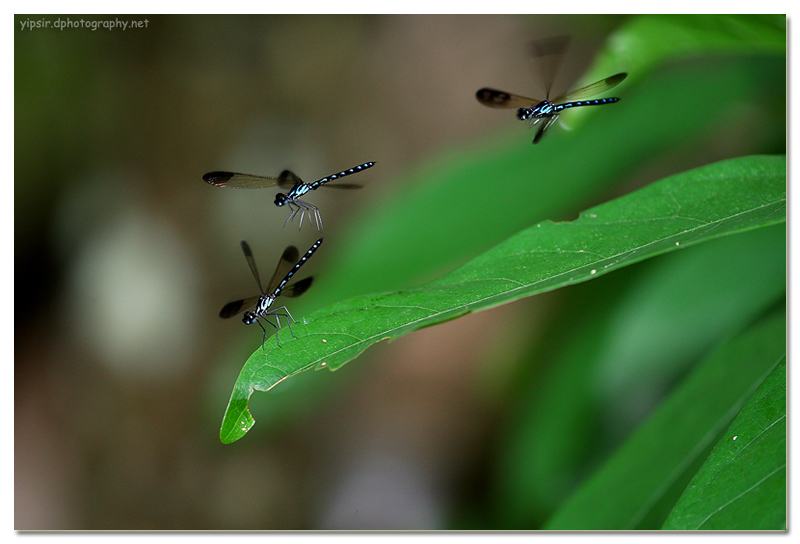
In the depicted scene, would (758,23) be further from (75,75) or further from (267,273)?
(75,75)

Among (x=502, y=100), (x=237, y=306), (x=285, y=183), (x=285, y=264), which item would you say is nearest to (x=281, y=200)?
(x=285, y=183)

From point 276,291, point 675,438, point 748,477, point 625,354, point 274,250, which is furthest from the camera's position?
point 274,250

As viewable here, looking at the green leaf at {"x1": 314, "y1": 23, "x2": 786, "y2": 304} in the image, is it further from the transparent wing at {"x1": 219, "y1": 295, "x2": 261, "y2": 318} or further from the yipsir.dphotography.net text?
the yipsir.dphotography.net text

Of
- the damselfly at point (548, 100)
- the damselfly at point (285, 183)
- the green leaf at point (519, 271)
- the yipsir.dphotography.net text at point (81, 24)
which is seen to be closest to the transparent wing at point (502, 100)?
the damselfly at point (548, 100)

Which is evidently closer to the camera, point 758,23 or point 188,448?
point 758,23

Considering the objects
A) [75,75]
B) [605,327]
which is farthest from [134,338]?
[605,327]

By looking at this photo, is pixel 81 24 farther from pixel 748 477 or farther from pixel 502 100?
pixel 748 477

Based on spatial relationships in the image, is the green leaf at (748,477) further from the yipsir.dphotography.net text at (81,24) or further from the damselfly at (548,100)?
the yipsir.dphotography.net text at (81,24)
